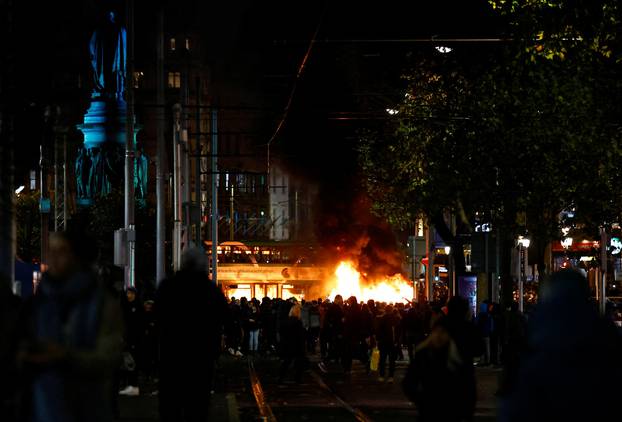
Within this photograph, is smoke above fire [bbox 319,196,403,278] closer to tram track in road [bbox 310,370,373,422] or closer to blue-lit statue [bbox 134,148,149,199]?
blue-lit statue [bbox 134,148,149,199]

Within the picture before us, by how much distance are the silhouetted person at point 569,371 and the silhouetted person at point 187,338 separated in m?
7.53

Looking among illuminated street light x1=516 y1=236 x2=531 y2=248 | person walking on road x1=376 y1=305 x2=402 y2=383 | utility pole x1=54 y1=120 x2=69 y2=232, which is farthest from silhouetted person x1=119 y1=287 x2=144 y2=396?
illuminated street light x1=516 y1=236 x2=531 y2=248

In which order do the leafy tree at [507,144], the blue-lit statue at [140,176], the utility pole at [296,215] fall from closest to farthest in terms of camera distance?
the leafy tree at [507,144]
the blue-lit statue at [140,176]
the utility pole at [296,215]

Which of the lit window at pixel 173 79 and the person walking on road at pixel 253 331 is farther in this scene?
the lit window at pixel 173 79

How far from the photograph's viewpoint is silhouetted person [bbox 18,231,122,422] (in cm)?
756

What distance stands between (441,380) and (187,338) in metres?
3.31

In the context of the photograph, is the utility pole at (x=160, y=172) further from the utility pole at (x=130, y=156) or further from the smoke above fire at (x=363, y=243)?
the smoke above fire at (x=363, y=243)

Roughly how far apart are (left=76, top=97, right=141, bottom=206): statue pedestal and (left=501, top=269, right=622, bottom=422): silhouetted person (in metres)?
116

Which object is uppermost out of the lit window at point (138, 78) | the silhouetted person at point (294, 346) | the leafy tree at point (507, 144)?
the lit window at point (138, 78)

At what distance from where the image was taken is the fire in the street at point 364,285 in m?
88.9

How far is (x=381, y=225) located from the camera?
92.6 metres

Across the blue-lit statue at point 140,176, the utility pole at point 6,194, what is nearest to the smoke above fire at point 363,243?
the blue-lit statue at point 140,176

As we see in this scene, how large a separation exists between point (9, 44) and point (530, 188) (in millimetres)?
30114

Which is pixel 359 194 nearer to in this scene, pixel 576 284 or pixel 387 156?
pixel 387 156
